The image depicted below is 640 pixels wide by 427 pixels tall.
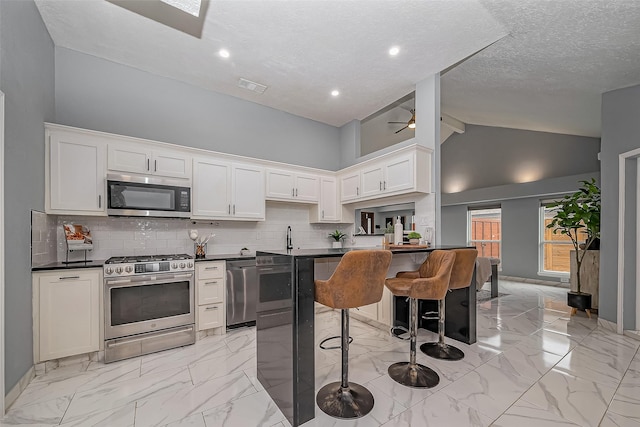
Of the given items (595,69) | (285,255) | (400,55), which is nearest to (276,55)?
(400,55)

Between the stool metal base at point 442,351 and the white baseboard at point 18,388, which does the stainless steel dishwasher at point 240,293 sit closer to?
the white baseboard at point 18,388

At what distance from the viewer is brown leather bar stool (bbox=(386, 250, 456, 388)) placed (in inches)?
87.8

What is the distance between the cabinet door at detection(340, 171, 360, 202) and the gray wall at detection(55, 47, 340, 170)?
2.32 feet

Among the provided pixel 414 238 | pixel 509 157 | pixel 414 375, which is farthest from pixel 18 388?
pixel 509 157

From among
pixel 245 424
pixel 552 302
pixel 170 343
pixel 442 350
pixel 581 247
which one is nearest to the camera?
pixel 245 424

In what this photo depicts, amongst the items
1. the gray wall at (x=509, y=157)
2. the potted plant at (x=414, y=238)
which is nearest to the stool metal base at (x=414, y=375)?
the potted plant at (x=414, y=238)

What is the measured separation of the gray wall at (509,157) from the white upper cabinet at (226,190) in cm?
642

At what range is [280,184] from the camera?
4285 mm

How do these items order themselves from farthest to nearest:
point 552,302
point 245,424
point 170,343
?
point 552,302
point 170,343
point 245,424

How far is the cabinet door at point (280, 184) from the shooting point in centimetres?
419

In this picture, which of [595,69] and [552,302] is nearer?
[595,69]

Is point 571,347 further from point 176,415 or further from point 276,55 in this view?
point 276,55

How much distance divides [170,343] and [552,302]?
19.8 ft

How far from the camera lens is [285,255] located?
1.90m
